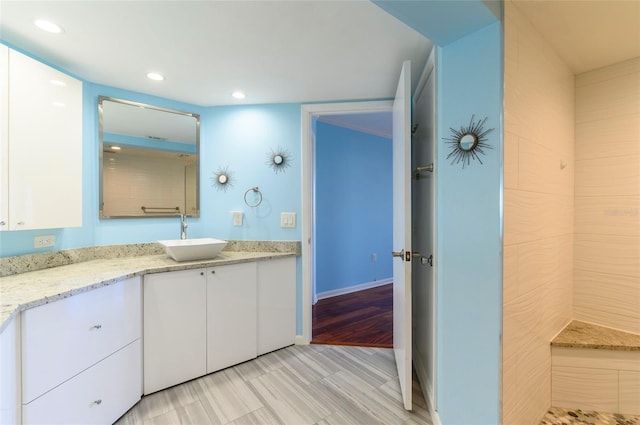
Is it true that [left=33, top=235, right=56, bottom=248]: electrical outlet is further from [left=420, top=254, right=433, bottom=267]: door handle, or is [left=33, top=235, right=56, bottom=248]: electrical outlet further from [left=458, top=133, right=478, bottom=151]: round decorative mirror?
[left=458, top=133, right=478, bottom=151]: round decorative mirror

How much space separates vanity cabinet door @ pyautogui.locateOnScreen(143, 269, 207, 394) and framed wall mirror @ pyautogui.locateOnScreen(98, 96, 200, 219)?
77 cm

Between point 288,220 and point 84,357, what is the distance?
152cm

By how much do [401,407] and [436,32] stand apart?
1.97 meters

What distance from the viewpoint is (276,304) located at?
228cm

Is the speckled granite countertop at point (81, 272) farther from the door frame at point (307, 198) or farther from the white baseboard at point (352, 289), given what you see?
the white baseboard at point (352, 289)

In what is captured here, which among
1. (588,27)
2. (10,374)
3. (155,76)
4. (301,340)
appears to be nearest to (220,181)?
(155,76)

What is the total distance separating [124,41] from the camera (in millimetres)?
1508

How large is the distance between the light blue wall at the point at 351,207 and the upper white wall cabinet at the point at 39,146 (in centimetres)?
239

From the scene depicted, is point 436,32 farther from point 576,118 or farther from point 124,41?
point 124,41

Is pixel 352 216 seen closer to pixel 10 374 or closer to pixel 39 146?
pixel 39 146

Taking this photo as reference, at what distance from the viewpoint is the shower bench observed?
136cm

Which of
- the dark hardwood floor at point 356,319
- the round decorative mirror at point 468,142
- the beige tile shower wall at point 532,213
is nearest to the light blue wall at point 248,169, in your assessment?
the dark hardwood floor at point 356,319

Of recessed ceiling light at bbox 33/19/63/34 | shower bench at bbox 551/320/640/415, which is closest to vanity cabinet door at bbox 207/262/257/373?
recessed ceiling light at bbox 33/19/63/34

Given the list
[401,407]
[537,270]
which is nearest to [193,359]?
[401,407]
